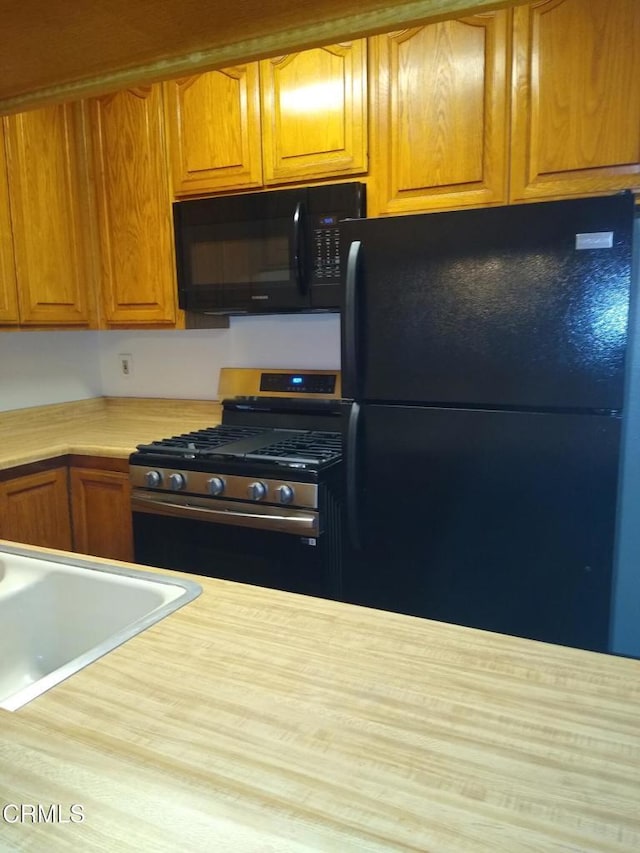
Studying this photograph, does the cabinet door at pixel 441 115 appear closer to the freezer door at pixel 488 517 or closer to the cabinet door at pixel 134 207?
the freezer door at pixel 488 517

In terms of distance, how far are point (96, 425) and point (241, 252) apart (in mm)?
1155

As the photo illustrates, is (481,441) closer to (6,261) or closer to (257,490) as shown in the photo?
(257,490)

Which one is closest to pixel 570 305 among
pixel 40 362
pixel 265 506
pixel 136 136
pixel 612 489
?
pixel 612 489

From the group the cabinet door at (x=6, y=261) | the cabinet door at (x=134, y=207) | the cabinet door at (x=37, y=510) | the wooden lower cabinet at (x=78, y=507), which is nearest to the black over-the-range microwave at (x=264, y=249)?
the cabinet door at (x=134, y=207)

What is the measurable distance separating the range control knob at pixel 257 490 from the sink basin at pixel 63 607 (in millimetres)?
1049

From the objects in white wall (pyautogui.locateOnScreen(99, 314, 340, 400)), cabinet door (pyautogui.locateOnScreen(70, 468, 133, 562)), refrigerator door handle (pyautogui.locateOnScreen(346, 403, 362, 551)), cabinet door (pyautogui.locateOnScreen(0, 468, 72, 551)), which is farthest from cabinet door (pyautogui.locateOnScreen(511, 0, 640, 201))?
cabinet door (pyautogui.locateOnScreen(0, 468, 72, 551))

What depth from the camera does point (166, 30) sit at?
627mm

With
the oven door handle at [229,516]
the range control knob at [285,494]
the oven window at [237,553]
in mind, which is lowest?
the oven window at [237,553]

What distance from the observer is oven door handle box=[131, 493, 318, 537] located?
211 centimetres

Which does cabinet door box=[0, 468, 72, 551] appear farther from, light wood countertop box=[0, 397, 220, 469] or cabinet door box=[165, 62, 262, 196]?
cabinet door box=[165, 62, 262, 196]

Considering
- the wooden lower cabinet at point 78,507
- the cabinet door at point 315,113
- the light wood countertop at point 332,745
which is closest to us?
the light wood countertop at point 332,745

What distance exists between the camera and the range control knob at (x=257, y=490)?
2154 millimetres

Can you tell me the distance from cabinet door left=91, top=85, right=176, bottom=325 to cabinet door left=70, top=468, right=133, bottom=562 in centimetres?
69

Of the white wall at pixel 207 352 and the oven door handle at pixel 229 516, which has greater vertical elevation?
the white wall at pixel 207 352
